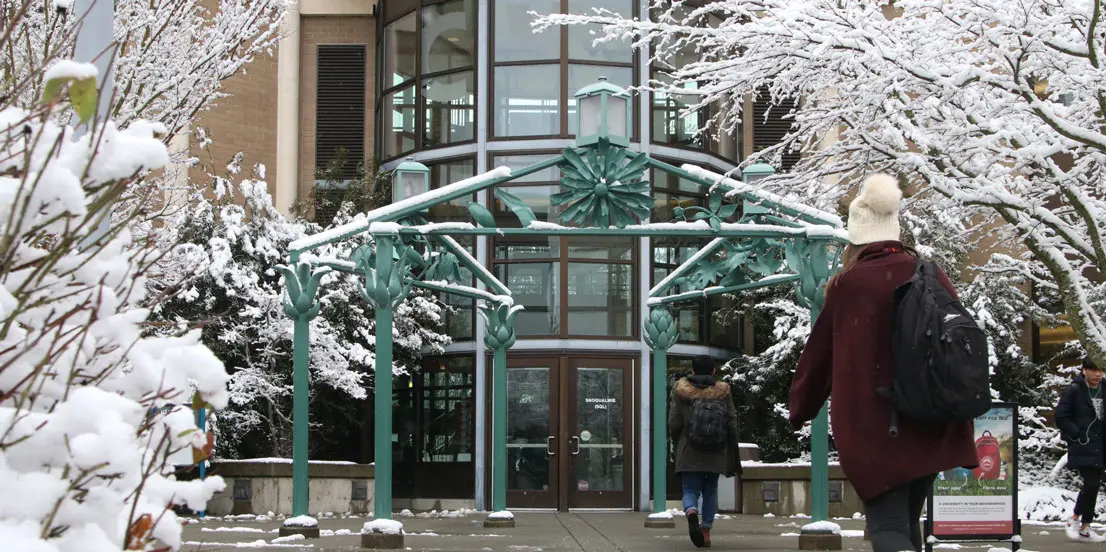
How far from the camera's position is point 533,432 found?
22.2 m

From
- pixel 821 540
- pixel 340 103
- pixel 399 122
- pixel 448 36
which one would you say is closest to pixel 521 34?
pixel 448 36

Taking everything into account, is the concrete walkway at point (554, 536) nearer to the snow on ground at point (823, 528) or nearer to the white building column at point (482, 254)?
the snow on ground at point (823, 528)

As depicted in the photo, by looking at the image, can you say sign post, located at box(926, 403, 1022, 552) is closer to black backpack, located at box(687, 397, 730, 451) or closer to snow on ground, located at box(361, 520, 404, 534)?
black backpack, located at box(687, 397, 730, 451)

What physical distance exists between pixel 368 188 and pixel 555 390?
4.85 meters

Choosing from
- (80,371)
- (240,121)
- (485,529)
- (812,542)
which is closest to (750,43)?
(812,542)

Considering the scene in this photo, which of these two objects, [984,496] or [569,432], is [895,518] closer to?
[984,496]

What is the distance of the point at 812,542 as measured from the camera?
35.3 feet

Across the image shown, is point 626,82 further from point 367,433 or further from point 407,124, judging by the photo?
point 367,433

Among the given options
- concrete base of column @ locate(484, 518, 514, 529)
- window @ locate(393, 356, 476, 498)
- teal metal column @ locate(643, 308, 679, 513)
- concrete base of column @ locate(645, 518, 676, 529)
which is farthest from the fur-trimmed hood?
window @ locate(393, 356, 476, 498)

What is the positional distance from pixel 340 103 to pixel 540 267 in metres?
6.44

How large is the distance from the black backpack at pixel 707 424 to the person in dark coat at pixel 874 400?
18.7 feet

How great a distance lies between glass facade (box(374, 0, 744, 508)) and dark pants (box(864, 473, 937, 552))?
17.3 m

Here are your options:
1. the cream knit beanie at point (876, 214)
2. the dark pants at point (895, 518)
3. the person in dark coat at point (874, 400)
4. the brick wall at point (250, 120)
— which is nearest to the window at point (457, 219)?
the brick wall at point (250, 120)

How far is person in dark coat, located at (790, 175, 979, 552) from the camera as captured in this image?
468cm
